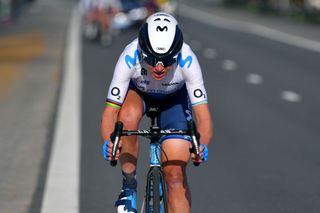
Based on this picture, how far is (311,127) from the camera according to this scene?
14938 mm

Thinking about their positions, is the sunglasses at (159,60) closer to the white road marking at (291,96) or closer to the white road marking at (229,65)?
the white road marking at (291,96)

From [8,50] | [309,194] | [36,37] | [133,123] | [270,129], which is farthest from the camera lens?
[36,37]

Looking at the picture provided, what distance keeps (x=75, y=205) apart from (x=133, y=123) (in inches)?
90.0

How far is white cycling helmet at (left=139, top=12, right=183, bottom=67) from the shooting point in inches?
260

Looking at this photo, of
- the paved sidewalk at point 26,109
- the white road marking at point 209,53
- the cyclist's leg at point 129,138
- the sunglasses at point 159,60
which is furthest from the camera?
the white road marking at point 209,53

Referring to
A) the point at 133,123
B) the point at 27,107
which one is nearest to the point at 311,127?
the point at 27,107

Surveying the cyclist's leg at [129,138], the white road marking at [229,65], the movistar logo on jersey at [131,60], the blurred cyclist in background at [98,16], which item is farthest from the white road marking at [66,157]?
the blurred cyclist in background at [98,16]

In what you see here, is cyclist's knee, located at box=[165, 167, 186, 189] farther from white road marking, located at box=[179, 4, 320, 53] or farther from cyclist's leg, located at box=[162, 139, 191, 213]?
white road marking, located at box=[179, 4, 320, 53]

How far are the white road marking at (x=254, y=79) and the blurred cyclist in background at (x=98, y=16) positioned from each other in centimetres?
1044

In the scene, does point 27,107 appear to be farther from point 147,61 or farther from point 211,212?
point 147,61

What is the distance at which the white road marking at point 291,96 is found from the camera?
18795mm

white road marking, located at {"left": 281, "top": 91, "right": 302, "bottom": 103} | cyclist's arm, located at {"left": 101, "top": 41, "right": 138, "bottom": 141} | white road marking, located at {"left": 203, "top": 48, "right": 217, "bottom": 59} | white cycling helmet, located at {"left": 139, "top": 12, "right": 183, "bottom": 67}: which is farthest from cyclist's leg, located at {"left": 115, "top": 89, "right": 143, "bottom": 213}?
white road marking, located at {"left": 203, "top": 48, "right": 217, "bottom": 59}

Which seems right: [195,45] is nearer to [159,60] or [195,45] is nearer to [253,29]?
[253,29]

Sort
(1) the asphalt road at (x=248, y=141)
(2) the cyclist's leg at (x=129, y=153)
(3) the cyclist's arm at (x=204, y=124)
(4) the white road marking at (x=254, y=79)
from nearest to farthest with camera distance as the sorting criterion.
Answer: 1. (3) the cyclist's arm at (x=204, y=124)
2. (2) the cyclist's leg at (x=129, y=153)
3. (1) the asphalt road at (x=248, y=141)
4. (4) the white road marking at (x=254, y=79)
